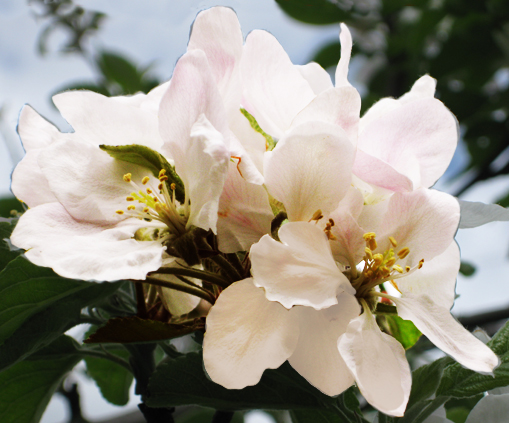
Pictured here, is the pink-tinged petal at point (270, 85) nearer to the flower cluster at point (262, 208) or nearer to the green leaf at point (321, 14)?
the flower cluster at point (262, 208)

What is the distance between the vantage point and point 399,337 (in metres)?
0.43

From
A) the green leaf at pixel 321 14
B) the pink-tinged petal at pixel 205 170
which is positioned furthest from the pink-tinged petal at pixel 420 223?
the green leaf at pixel 321 14

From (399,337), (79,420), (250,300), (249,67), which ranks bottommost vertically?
(79,420)

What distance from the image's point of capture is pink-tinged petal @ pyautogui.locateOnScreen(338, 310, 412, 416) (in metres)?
0.30

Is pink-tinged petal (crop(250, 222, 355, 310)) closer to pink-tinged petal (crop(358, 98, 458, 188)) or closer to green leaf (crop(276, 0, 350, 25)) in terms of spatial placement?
pink-tinged petal (crop(358, 98, 458, 188))

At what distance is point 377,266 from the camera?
36 cm

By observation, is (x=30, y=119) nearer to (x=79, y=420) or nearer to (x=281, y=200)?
(x=281, y=200)

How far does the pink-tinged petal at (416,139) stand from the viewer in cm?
36

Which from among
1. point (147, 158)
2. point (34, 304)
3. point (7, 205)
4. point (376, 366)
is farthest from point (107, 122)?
point (7, 205)

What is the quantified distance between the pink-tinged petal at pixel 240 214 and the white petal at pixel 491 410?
0.24 meters

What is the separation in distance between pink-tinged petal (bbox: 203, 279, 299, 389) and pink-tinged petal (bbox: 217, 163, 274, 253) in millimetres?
32

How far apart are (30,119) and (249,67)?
18cm

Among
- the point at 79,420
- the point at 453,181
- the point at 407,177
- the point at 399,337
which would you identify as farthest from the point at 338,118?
the point at 453,181

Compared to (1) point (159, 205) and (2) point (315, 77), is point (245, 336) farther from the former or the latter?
(2) point (315, 77)
